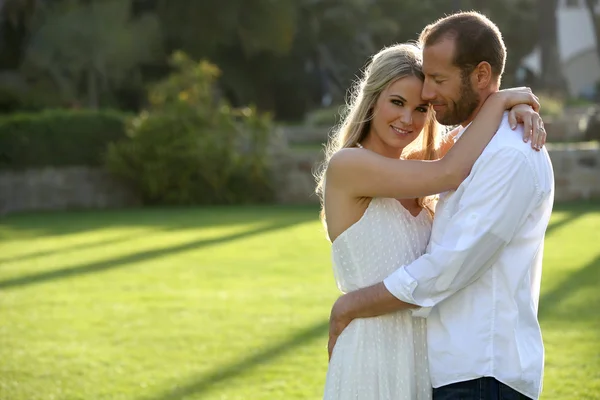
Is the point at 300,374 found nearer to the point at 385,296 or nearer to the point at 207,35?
the point at 385,296

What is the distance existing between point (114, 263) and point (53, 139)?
31.5 ft

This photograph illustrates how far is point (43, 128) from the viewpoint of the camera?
2148cm

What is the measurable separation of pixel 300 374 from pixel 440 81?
155 inches

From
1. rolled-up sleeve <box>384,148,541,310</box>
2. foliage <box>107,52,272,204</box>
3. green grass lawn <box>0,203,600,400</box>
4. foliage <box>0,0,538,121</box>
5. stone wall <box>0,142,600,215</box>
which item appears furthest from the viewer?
foliage <box>0,0,538,121</box>

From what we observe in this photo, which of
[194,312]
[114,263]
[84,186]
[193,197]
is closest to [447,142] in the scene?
[194,312]

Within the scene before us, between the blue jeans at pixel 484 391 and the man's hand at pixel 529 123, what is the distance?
747 millimetres

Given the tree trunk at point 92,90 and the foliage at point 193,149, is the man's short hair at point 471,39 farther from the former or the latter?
the tree trunk at point 92,90

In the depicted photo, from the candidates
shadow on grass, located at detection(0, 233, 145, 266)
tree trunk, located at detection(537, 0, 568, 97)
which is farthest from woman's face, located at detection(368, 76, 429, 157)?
tree trunk, located at detection(537, 0, 568, 97)

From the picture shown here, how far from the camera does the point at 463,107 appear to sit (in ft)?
11.1

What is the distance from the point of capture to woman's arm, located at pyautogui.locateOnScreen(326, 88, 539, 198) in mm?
3277

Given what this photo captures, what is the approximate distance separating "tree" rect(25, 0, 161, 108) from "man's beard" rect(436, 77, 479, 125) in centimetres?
3361

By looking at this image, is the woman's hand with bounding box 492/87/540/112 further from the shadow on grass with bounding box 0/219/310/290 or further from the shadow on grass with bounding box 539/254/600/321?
the shadow on grass with bounding box 0/219/310/290

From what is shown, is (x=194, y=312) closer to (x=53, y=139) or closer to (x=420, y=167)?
(x=420, y=167)

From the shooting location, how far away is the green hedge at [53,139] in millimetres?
21312
